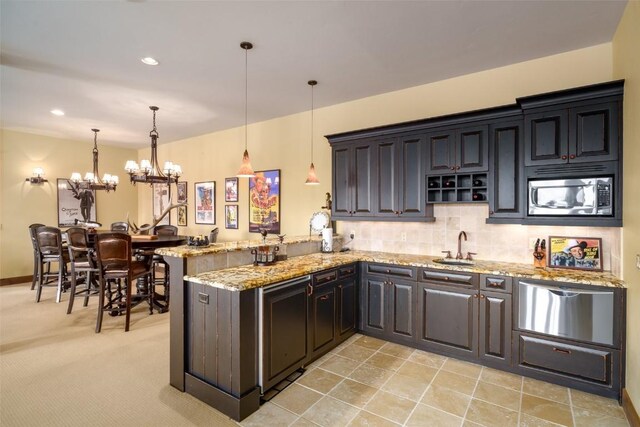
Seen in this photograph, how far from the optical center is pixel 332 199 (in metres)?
4.28

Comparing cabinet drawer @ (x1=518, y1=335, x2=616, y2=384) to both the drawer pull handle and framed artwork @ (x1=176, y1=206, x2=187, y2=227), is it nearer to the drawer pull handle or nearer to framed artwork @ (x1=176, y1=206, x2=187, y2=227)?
the drawer pull handle

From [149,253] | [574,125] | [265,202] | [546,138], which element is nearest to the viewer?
[574,125]

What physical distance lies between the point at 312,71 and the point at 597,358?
3.73 m

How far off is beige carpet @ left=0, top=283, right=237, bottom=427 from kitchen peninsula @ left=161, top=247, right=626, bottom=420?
0.22 metres

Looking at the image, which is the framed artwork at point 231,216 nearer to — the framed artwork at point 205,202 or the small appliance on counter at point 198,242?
the framed artwork at point 205,202

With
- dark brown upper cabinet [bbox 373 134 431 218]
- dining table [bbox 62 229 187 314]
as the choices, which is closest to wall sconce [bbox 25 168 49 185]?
dining table [bbox 62 229 187 314]

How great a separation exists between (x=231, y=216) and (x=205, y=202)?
0.88 meters

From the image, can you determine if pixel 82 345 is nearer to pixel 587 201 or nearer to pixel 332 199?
pixel 332 199

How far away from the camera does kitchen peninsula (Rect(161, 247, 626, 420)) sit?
7.68 ft

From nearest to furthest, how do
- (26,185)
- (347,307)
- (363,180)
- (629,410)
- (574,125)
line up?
1. (629,410)
2. (574,125)
3. (347,307)
4. (363,180)
5. (26,185)

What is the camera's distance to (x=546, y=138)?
9.30ft

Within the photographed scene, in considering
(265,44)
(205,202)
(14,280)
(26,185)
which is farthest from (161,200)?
(265,44)

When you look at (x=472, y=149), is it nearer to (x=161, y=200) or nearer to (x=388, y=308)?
(x=388, y=308)

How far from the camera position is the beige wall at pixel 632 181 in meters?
2.16
